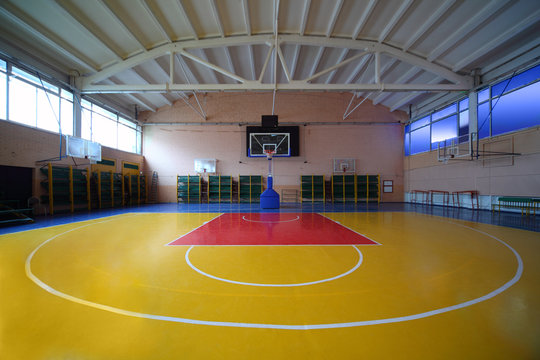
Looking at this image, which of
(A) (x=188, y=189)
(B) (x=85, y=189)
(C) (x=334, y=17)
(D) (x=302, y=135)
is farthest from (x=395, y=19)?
(B) (x=85, y=189)

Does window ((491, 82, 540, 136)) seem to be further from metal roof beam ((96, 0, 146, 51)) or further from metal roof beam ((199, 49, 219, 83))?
metal roof beam ((96, 0, 146, 51))

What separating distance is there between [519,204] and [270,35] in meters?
12.4

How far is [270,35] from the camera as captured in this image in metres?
9.02

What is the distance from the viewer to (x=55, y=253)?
3.43 meters

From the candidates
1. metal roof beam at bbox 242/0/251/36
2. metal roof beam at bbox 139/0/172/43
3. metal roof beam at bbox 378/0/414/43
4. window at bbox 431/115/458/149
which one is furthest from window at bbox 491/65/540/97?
metal roof beam at bbox 139/0/172/43

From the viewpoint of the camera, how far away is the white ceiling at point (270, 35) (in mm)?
7055

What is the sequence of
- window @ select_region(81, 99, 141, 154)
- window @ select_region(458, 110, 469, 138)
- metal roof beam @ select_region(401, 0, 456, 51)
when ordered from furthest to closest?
window @ select_region(81, 99, 141, 154) < window @ select_region(458, 110, 469, 138) < metal roof beam @ select_region(401, 0, 456, 51)

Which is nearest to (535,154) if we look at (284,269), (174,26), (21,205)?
(284,269)

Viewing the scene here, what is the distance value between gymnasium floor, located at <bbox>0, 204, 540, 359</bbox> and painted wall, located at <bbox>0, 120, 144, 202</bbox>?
229 inches

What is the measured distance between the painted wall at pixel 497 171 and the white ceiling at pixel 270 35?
119 inches

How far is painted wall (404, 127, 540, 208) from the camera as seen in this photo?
25.3 ft

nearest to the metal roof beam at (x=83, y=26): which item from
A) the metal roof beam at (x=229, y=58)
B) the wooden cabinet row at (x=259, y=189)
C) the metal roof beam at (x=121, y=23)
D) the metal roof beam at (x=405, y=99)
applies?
the metal roof beam at (x=121, y=23)

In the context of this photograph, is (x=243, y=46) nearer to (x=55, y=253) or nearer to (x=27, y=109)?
(x=27, y=109)

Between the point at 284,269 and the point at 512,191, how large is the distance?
11.2 meters
